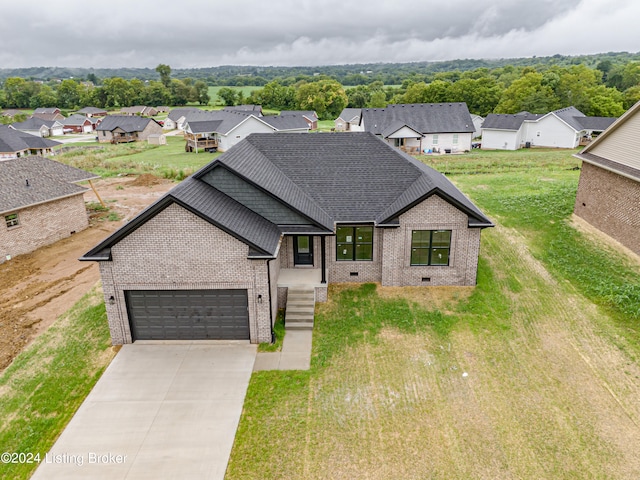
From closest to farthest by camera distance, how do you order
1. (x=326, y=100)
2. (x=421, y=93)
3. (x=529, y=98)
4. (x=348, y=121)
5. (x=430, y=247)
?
(x=430, y=247) < (x=529, y=98) < (x=348, y=121) < (x=421, y=93) < (x=326, y=100)

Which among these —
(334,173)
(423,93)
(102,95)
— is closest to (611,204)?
(334,173)

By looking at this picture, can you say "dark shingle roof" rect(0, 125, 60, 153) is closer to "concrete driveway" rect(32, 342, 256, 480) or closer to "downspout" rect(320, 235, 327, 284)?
"concrete driveway" rect(32, 342, 256, 480)

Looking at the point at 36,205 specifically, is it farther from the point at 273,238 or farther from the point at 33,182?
the point at 273,238

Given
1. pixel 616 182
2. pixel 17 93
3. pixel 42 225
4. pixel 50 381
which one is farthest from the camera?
pixel 17 93

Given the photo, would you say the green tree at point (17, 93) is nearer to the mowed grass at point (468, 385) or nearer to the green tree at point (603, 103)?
the green tree at point (603, 103)

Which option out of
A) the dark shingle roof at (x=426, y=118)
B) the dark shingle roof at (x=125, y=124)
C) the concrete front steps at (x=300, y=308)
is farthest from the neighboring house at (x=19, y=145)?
the concrete front steps at (x=300, y=308)

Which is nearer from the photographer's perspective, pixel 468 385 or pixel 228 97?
pixel 468 385
